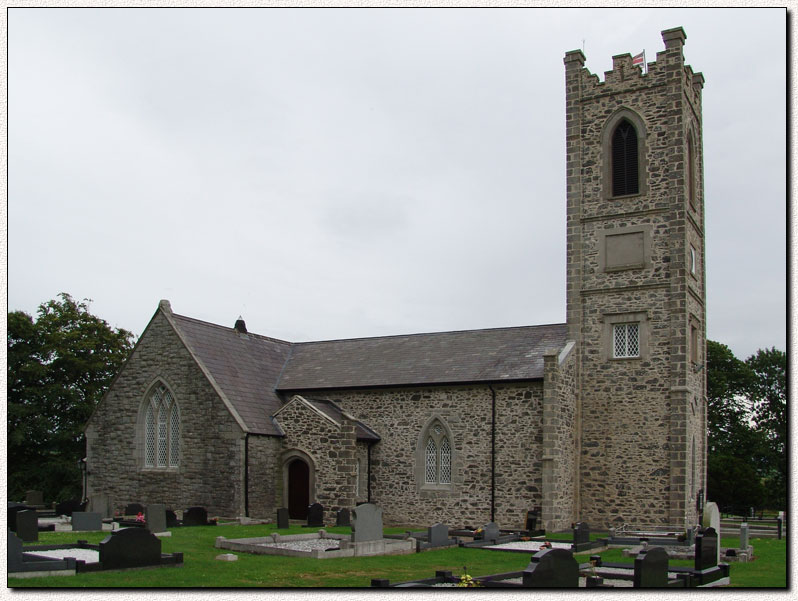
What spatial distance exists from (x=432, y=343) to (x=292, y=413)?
6.73 metres

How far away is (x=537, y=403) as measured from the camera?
2952 cm

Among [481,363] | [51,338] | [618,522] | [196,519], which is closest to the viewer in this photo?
[196,519]

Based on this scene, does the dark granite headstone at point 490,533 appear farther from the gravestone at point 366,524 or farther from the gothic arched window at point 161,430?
the gothic arched window at point 161,430

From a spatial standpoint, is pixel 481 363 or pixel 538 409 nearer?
pixel 538 409

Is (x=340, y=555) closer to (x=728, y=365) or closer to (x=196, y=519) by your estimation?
(x=196, y=519)

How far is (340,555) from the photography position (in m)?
20.2

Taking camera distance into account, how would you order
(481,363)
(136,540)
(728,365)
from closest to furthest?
(136,540), (481,363), (728,365)

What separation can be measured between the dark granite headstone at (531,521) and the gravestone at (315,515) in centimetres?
644

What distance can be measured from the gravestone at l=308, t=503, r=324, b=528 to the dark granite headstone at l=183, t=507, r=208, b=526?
10.5ft

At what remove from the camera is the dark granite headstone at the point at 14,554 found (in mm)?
15405

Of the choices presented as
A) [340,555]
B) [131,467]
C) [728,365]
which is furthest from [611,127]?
[728,365]

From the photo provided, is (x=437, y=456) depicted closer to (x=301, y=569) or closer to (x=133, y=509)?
(x=133, y=509)

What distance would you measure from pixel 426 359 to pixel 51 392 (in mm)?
18696

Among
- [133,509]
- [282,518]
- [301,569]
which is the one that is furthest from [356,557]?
[133,509]
